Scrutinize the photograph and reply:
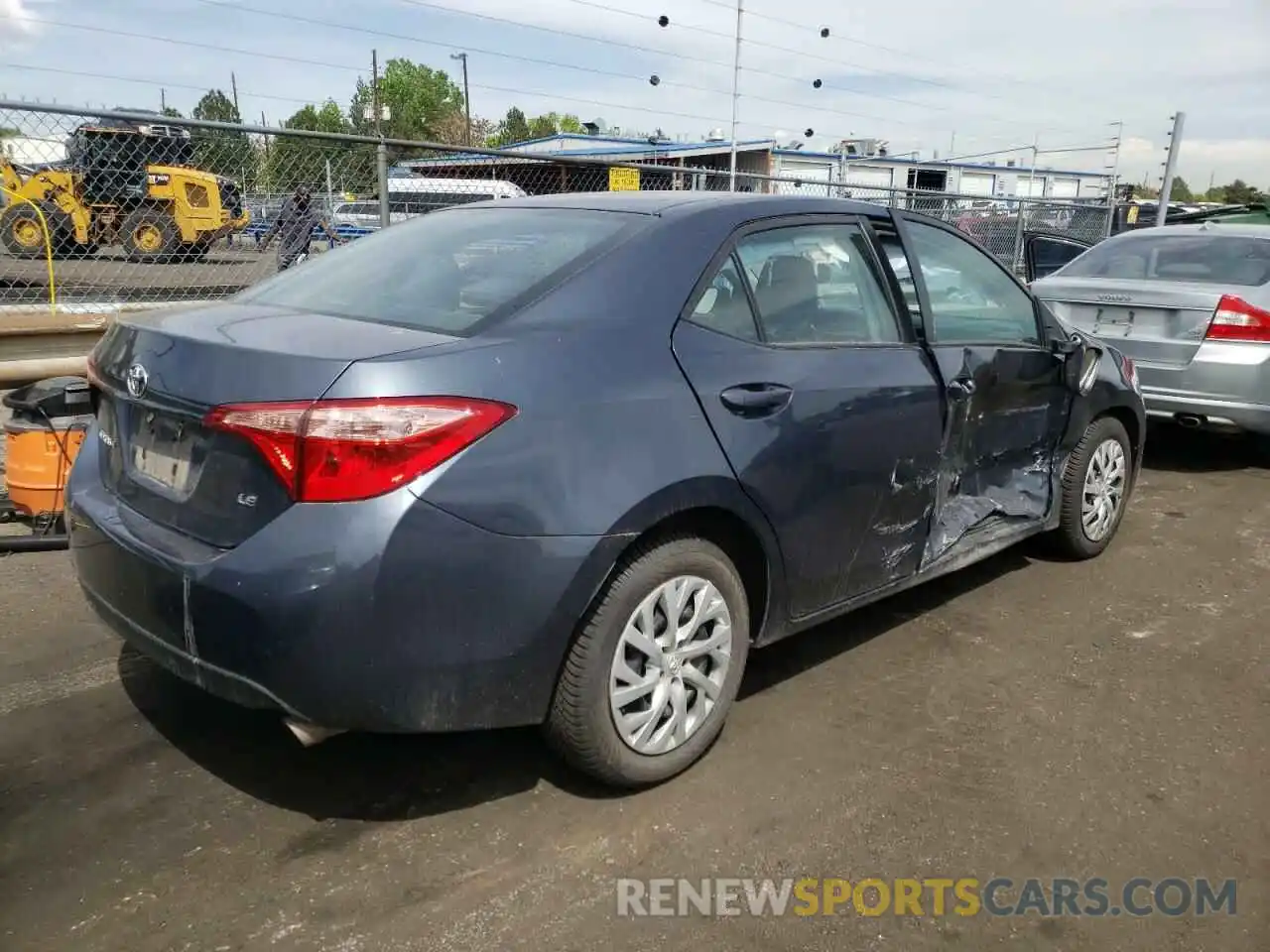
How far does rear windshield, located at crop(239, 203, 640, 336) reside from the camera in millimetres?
2688

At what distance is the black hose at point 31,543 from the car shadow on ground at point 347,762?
1459 mm

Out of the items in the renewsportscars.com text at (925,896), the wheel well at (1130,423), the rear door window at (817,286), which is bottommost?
the renewsportscars.com text at (925,896)

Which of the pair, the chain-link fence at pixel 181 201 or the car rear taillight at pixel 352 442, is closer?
the car rear taillight at pixel 352 442

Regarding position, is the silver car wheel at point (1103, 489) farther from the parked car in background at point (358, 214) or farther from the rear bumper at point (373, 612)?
the parked car in background at point (358, 214)

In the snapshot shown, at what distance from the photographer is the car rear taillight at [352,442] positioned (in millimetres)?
2189

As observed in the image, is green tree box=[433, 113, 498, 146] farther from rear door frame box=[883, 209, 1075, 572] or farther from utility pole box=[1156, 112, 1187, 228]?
rear door frame box=[883, 209, 1075, 572]

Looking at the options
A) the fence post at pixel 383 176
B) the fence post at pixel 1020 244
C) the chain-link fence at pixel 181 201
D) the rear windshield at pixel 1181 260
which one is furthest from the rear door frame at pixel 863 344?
the fence post at pixel 1020 244

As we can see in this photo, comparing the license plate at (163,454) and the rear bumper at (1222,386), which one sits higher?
the license plate at (163,454)

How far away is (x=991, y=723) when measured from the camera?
328cm

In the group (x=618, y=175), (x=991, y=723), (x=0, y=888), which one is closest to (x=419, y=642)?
(x=0, y=888)

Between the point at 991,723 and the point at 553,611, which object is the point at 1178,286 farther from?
the point at 553,611

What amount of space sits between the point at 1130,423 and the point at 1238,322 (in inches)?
69.8

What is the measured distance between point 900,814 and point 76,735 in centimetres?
245

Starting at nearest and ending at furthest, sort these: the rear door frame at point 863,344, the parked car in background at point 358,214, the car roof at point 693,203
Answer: the rear door frame at point 863,344 → the car roof at point 693,203 → the parked car in background at point 358,214
